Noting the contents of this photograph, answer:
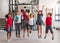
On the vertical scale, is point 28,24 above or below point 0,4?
below

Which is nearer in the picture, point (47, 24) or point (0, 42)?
point (0, 42)

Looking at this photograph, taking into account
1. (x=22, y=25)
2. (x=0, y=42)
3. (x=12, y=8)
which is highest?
(x=12, y=8)

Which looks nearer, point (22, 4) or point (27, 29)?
point (27, 29)

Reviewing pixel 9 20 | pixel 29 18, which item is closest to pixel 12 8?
pixel 29 18

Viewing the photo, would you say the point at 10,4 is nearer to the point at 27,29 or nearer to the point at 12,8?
the point at 12,8

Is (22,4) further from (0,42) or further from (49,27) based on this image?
(0,42)

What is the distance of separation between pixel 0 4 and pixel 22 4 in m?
1.75

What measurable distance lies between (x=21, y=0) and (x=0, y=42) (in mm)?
6908

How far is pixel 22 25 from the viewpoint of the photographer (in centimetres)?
881

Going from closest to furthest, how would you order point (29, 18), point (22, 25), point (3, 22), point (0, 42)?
point (0, 42)
point (22, 25)
point (29, 18)
point (3, 22)

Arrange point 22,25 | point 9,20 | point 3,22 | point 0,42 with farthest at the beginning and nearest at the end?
point 3,22
point 22,25
point 9,20
point 0,42

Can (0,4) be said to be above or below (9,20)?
above

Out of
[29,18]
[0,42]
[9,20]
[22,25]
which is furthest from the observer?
[29,18]

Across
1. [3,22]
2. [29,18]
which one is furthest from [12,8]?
[29,18]
